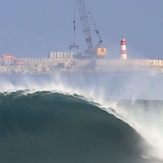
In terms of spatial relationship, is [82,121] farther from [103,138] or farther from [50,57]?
[50,57]

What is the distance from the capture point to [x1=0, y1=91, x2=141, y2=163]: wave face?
1941 centimetres

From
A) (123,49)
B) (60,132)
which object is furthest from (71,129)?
(123,49)

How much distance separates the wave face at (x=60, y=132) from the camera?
63.7 ft

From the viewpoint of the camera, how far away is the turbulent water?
763 inches

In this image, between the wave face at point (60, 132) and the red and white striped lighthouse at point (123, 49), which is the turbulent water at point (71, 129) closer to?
the wave face at point (60, 132)

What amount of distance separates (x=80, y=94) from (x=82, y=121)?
4.15 ft

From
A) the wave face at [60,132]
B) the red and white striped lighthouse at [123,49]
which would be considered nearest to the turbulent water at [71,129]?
the wave face at [60,132]

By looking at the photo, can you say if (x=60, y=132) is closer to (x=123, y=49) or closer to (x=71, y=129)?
(x=71, y=129)

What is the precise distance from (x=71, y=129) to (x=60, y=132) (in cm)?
43

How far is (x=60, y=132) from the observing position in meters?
20.5

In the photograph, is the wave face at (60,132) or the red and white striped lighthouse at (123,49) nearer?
the wave face at (60,132)

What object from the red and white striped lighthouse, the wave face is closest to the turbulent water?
the wave face

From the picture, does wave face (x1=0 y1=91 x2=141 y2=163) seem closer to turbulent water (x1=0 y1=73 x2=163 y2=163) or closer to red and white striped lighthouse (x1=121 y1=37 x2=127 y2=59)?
turbulent water (x1=0 y1=73 x2=163 y2=163)

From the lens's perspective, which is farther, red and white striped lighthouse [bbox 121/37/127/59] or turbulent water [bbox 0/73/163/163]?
red and white striped lighthouse [bbox 121/37/127/59]
